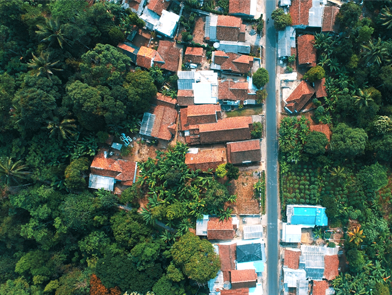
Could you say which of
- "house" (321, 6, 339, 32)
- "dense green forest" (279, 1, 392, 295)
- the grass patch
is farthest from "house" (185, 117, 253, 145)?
"house" (321, 6, 339, 32)

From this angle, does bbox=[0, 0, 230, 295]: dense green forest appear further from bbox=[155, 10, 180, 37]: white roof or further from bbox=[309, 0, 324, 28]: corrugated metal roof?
bbox=[309, 0, 324, 28]: corrugated metal roof

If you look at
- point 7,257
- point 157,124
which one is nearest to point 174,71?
point 157,124

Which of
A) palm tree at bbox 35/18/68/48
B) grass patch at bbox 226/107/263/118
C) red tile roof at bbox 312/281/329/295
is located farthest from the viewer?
grass patch at bbox 226/107/263/118

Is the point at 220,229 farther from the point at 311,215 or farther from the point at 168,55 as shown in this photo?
the point at 168,55

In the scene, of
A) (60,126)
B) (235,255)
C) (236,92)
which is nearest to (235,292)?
(235,255)

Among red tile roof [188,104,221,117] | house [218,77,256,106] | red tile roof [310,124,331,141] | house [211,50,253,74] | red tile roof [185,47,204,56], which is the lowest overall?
red tile roof [310,124,331,141]

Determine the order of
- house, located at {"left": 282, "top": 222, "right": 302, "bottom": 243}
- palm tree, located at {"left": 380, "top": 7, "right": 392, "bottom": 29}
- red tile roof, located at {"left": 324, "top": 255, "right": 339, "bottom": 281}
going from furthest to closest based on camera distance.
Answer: house, located at {"left": 282, "top": 222, "right": 302, "bottom": 243} < red tile roof, located at {"left": 324, "top": 255, "right": 339, "bottom": 281} < palm tree, located at {"left": 380, "top": 7, "right": 392, "bottom": 29}

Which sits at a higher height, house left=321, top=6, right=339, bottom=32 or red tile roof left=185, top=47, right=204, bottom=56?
house left=321, top=6, right=339, bottom=32

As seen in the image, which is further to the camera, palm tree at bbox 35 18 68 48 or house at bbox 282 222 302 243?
house at bbox 282 222 302 243
